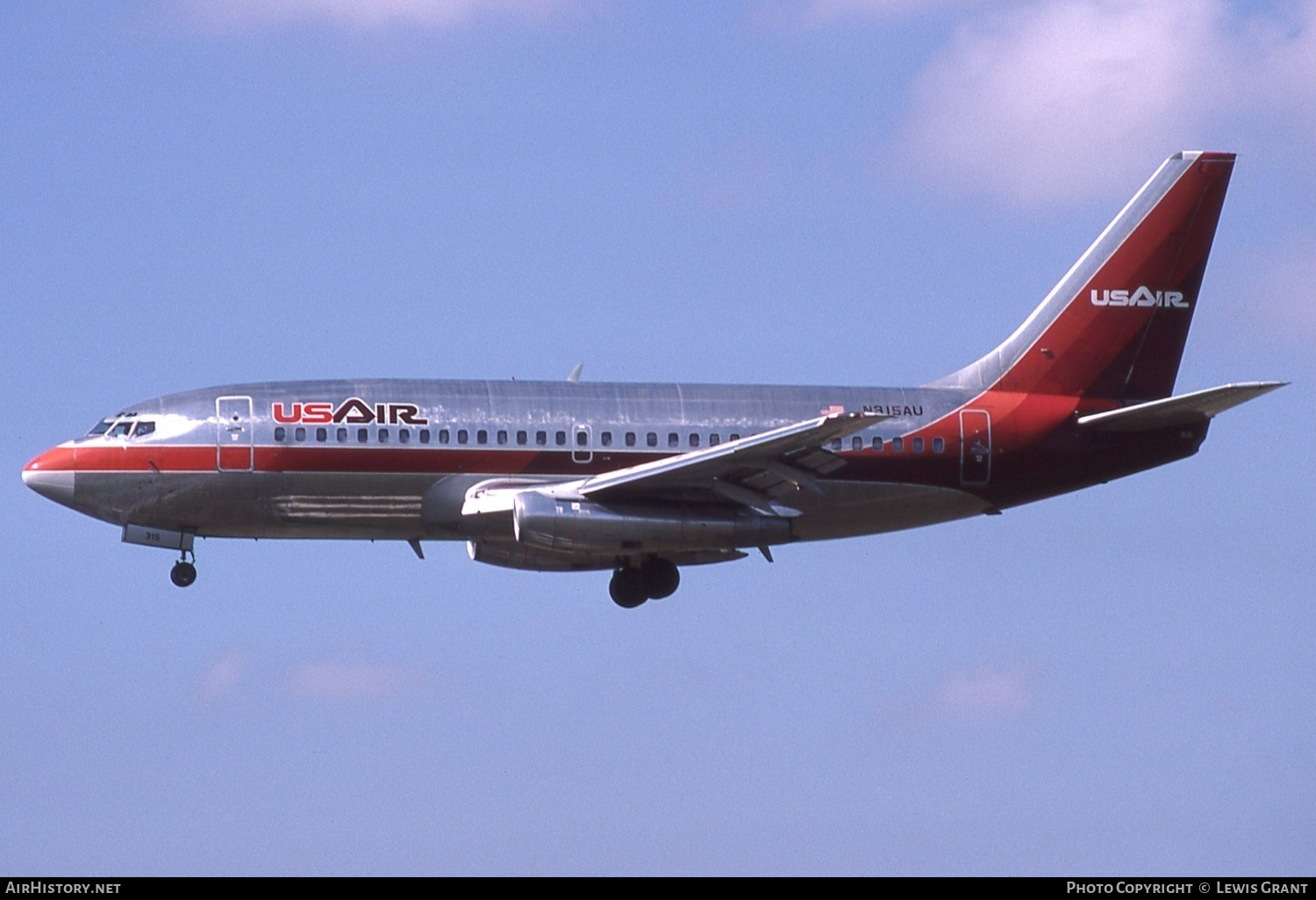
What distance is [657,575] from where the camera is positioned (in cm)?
5094

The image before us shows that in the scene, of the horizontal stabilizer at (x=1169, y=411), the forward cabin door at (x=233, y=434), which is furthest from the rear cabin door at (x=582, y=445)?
the horizontal stabilizer at (x=1169, y=411)

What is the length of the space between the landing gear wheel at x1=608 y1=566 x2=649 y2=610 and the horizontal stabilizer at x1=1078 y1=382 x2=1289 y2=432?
1142cm

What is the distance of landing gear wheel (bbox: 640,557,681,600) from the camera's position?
167 ft

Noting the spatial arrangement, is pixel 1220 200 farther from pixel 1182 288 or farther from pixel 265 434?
pixel 265 434

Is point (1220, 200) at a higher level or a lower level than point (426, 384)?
higher

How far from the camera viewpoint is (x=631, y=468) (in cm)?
4797

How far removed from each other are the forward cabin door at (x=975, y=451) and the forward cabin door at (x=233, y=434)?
16.8 metres

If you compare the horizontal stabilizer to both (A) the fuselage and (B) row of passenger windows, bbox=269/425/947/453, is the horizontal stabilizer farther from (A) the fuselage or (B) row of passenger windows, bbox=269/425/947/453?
(B) row of passenger windows, bbox=269/425/947/453

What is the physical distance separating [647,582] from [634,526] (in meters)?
4.12

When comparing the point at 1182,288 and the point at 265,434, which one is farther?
the point at 1182,288

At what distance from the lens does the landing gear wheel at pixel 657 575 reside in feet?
167

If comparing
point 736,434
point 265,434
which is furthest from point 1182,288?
point 265,434

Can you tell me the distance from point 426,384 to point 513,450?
2711 mm

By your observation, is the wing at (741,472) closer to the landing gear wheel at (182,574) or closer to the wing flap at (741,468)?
the wing flap at (741,468)
